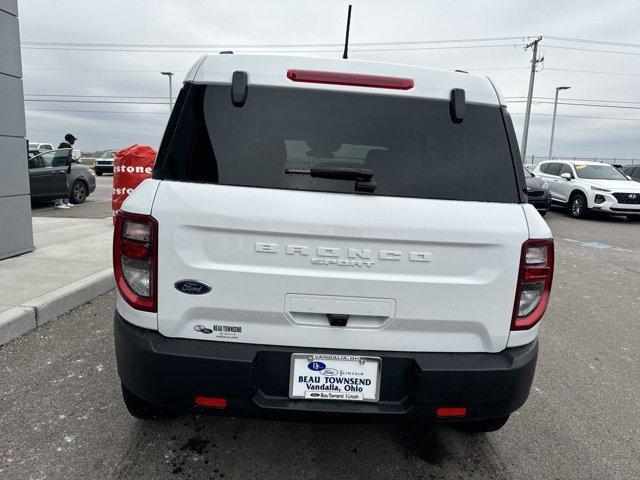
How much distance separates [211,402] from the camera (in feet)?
6.57

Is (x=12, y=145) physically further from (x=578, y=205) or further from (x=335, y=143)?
(x=578, y=205)

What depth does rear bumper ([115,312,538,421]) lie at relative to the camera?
6.38 ft

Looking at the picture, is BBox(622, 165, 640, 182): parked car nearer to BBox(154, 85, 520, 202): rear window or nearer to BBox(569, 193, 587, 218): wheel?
BBox(569, 193, 587, 218): wheel

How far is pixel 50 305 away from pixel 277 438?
Result: 2803 millimetres

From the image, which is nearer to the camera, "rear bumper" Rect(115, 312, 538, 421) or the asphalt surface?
"rear bumper" Rect(115, 312, 538, 421)

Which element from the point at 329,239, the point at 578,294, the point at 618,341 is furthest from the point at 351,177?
the point at 578,294

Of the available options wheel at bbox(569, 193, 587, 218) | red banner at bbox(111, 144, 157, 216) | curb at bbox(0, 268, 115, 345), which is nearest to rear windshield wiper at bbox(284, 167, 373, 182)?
curb at bbox(0, 268, 115, 345)

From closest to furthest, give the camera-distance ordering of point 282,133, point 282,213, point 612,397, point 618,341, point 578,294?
point 282,213
point 282,133
point 612,397
point 618,341
point 578,294

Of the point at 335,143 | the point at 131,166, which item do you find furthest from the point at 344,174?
the point at 131,166

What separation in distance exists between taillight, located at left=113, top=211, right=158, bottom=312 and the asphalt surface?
37.4 inches

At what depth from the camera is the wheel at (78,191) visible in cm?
1316

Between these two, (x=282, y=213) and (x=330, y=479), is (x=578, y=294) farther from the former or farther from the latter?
(x=282, y=213)

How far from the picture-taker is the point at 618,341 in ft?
14.7

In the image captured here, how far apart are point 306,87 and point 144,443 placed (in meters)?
2.04
